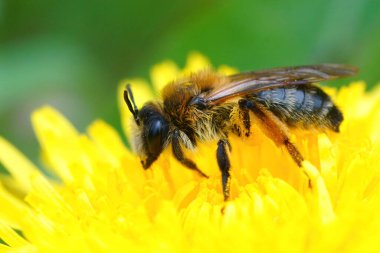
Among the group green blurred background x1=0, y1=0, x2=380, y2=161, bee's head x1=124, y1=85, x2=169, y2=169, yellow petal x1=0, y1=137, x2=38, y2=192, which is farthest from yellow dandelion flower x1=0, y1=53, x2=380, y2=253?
green blurred background x1=0, y1=0, x2=380, y2=161

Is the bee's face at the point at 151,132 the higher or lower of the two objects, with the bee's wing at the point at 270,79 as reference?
lower

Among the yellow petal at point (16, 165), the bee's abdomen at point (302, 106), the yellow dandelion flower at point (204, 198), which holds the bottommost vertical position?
the yellow dandelion flower at point (204, 198)

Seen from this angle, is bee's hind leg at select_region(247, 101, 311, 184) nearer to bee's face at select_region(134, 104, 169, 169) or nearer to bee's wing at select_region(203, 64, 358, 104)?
bee's wing at select_region(203, 64, 358, 104)

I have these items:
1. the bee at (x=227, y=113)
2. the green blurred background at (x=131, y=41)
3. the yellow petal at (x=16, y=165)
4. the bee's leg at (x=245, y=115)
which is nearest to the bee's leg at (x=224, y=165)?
the bee at (x=227, y=113)

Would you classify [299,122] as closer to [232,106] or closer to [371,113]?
[232,106]

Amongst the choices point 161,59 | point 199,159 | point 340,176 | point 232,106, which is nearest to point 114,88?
point 161,59

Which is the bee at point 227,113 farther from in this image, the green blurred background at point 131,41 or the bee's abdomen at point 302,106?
the green blurred background at point 131,41

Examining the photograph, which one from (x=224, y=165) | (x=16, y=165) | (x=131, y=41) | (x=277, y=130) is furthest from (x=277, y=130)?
(x=131, y=41)

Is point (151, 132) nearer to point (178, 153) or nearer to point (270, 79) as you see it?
point (178, 153)
